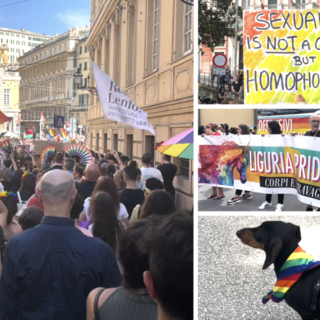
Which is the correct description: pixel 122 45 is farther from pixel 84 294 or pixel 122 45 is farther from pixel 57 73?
pixel 84 294

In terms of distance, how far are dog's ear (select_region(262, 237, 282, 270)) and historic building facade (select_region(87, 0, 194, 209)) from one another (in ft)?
1.15

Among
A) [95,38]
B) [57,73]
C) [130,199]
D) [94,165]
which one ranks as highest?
[95,38]

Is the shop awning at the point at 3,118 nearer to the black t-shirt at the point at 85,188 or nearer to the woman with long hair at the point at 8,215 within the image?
the woman with long hair at the point at 8,215

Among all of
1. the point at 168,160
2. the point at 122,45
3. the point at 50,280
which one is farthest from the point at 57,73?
the point at 50,280

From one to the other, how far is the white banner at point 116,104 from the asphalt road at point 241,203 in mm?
590

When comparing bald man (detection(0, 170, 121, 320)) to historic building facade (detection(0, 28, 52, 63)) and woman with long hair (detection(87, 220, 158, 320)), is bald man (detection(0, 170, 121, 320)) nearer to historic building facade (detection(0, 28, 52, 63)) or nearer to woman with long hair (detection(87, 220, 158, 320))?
woman with long hair (detection(87, 220, 158, 320))

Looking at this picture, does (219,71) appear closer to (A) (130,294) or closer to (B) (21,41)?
(A) (130,294)

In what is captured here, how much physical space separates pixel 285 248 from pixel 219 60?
708 millimetres

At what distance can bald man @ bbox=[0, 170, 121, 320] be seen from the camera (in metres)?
1.79

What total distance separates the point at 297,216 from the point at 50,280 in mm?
963

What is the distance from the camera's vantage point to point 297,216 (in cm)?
167

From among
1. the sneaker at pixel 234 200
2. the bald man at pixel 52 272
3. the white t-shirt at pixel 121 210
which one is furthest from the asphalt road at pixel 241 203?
the white t-shirt at pixel 121 210

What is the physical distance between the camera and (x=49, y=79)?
2859mm

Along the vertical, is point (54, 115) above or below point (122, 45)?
below
